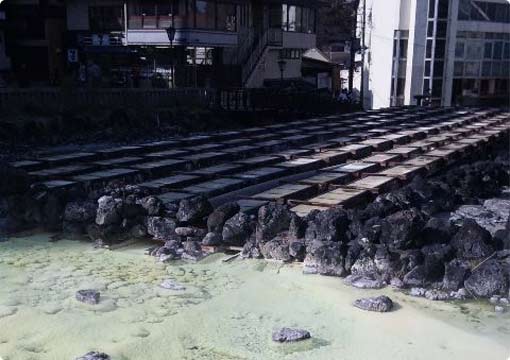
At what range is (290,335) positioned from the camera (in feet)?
17.5

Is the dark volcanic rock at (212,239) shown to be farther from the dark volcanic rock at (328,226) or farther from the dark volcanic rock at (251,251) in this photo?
the dark volcanic rock at (328,226)

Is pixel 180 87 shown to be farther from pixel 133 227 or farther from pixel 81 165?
pixel 133 227

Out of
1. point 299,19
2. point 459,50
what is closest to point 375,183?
point 459,50

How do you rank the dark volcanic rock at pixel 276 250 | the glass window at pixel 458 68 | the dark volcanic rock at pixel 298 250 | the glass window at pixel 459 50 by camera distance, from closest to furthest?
the dark volcanic rock at pixel 298 250
the dark volcanic rock at pixel 276 250
the glass window at pixel 459 50
the glass window at pixel 458 68

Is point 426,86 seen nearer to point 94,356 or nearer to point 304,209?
point 304,209

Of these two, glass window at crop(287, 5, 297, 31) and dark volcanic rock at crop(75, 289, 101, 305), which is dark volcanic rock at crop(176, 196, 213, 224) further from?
glass window at crop(287, 5, 297, 31)

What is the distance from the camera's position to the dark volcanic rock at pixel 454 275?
6352 millimetres

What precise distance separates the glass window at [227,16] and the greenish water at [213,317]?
2101 centimetres

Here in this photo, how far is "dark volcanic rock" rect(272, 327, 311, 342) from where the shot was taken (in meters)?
5.29

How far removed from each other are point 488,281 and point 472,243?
2.77 feet

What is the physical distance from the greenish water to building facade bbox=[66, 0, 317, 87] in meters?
17.4

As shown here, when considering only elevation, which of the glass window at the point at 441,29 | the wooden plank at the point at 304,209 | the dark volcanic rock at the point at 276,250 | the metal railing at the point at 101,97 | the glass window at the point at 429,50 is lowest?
the dark volcanic rock at the point at 276,250

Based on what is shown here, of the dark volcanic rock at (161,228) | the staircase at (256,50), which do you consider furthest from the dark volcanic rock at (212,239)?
the staircase at (256,50)

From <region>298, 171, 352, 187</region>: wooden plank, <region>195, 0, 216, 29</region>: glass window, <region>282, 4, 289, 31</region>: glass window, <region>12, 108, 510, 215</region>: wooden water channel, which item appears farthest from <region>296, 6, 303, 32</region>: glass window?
<region>298, 171, 352, 187</region>: wooden plank
